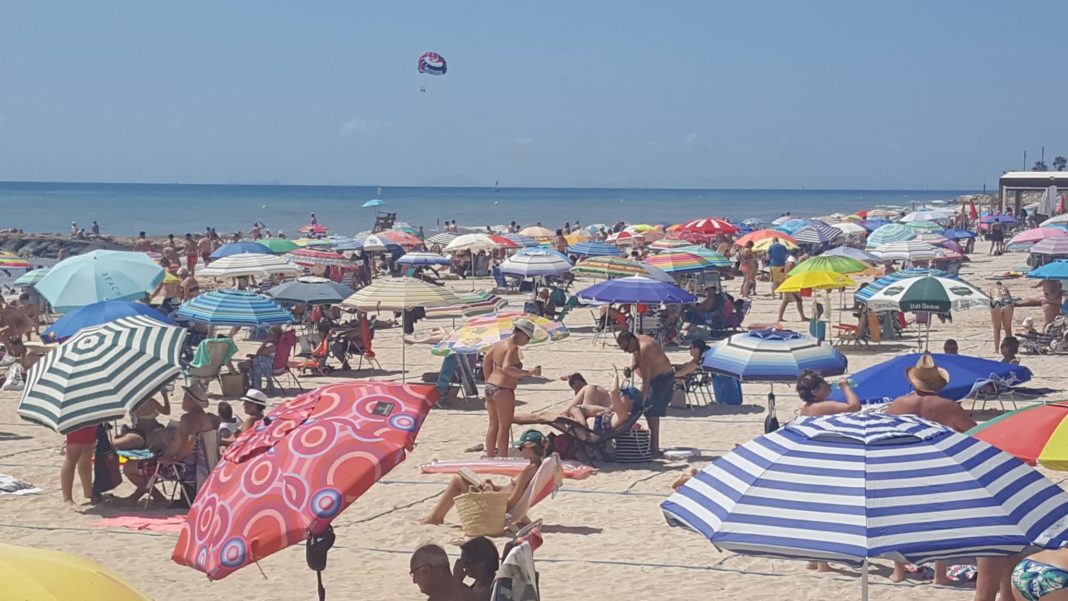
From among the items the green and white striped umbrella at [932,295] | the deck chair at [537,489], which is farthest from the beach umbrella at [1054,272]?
the deck chair at [537,489]

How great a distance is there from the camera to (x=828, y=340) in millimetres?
18047

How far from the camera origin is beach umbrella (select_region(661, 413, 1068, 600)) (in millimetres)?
4344

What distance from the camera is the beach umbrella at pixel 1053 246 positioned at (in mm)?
21484

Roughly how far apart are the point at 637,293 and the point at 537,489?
6792 mm

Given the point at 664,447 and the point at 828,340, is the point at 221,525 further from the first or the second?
the point at 828,340

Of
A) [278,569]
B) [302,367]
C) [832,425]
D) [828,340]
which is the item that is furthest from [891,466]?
[828,340]

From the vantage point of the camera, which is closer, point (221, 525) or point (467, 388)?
point (221, 525)

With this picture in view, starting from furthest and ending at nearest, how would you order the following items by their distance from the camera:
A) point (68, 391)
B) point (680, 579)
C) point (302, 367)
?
point (302, 367)
point (68, 391)
point (680, 579)

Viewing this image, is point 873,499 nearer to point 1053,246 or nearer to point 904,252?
point 904,252

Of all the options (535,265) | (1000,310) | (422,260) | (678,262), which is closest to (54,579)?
(1000,310)

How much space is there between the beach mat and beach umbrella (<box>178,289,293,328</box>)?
4828 millimetres

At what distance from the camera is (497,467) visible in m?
10.1

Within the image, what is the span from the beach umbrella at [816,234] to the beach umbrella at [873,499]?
25892mm

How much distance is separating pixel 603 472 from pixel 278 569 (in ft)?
10.7
